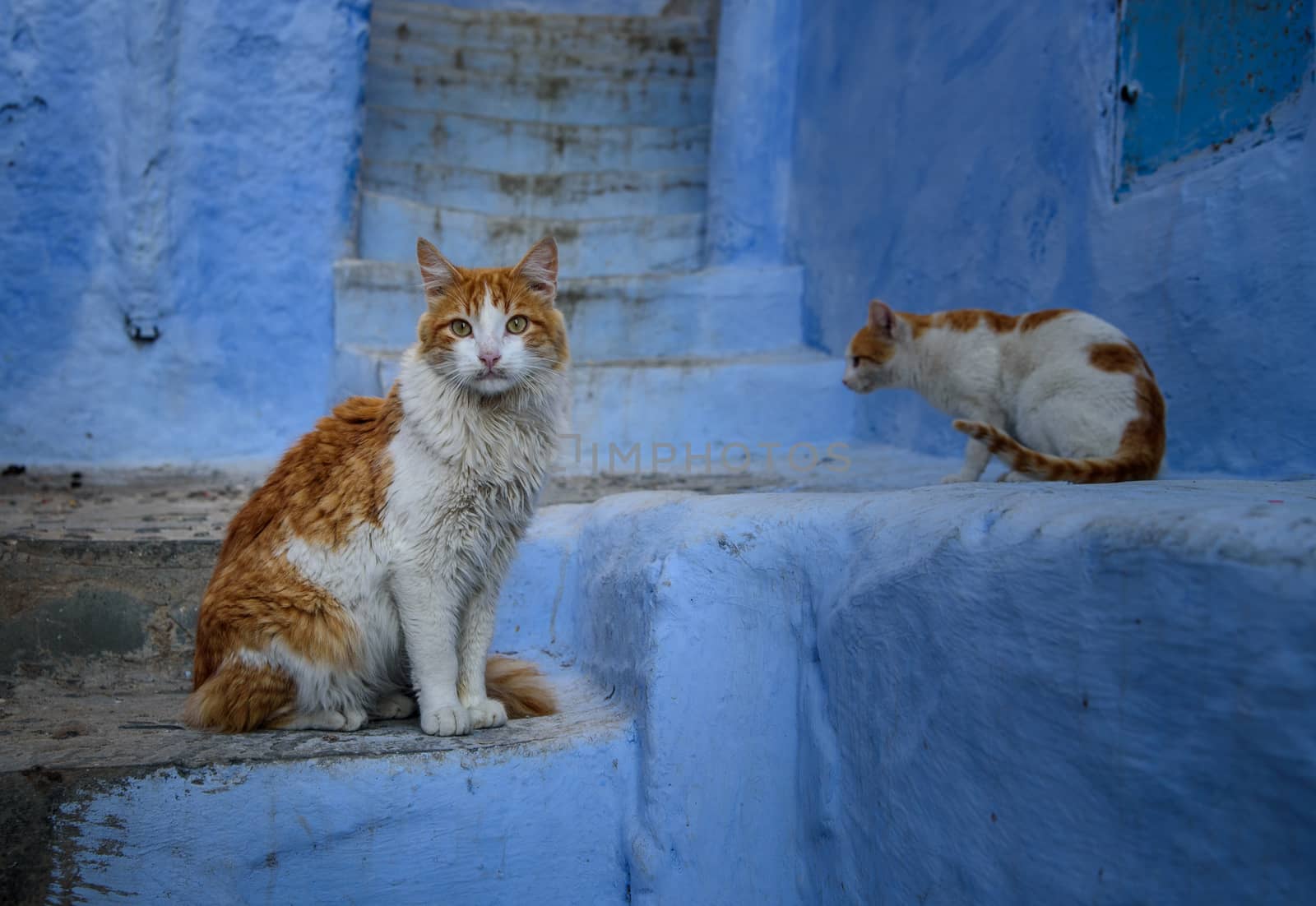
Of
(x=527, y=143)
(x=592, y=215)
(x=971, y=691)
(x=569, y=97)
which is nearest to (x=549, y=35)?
(x=569, y=97)

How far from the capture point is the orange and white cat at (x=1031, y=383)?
2504 millimetres

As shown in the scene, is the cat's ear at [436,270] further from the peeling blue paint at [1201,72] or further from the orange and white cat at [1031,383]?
the peeling blue paint at [1201,72]

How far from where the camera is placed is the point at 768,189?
609 cm

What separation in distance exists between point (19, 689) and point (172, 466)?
8.65ft

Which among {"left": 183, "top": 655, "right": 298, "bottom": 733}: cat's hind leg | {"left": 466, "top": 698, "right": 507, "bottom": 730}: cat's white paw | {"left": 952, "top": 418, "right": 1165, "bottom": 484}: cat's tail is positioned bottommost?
{"left": 466, "top": 698, "right": 507, "bottom": 730}: cat's white paw

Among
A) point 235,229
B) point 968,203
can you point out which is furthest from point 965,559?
point 235,229

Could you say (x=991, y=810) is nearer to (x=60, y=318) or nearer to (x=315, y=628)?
(x=315, y=628)

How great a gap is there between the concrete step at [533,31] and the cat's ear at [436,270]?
6.00 m

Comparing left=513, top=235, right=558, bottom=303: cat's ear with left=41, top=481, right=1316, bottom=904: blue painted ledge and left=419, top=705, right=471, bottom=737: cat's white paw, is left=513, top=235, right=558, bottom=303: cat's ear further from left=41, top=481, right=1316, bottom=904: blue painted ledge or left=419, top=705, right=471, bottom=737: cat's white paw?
left=419, top=705, right=471, bottom=737: cat's white paw

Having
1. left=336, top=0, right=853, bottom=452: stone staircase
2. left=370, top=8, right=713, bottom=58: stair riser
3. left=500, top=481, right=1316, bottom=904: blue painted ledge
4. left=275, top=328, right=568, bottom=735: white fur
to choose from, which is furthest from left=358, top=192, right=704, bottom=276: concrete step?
left=500, top=481, right=1316, bottom=904: blue painted ledge

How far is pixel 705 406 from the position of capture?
16.8 ft

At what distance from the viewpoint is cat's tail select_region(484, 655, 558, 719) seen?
222cm

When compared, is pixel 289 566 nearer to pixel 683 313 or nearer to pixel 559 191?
pixel 683 313

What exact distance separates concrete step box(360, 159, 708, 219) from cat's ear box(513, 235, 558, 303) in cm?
444
